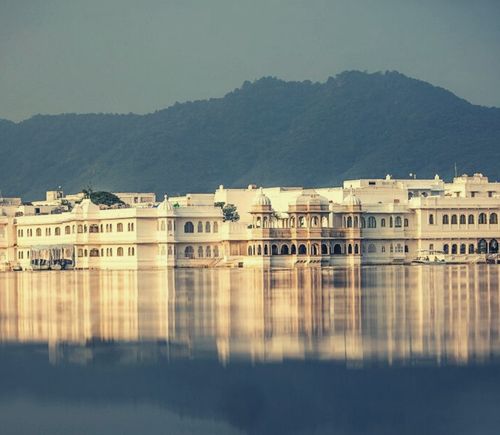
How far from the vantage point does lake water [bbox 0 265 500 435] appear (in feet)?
81.0

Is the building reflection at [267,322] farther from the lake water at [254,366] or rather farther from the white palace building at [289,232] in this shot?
the white palace building at [289,232]

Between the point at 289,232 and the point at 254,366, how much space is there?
71768mm

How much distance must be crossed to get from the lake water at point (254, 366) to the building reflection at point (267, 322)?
6 centimetres

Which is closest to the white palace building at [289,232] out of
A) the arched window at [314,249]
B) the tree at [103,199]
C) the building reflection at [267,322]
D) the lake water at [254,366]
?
the arched window at [314,249]

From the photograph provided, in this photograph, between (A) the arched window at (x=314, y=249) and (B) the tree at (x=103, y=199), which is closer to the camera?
(A) the arched window at (x=314, y=249)

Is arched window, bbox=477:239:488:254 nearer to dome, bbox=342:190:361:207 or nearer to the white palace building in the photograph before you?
the white palace building

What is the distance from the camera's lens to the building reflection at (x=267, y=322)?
1287 inches

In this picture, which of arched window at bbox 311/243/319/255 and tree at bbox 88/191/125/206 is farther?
tree at bbox 88/191/125/206

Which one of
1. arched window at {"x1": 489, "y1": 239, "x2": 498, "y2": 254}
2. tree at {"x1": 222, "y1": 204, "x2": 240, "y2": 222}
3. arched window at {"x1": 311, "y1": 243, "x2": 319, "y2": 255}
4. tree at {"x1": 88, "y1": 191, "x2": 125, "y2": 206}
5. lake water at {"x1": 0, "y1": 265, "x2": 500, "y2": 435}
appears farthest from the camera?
tree at {"x1": 88, "y1": 191, "x2": 125, "y2": 206}

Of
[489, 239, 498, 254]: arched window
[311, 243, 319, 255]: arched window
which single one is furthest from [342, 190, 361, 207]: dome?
[489, 239, 498, 254]: arched window

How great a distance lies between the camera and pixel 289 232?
4008 inches

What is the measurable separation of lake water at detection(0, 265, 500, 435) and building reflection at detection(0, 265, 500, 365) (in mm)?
58

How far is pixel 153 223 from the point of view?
10481 centimetres

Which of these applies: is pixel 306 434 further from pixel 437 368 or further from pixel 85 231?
pixel 85 231
